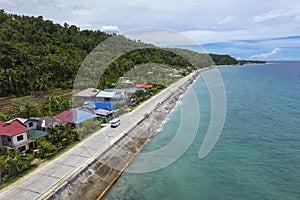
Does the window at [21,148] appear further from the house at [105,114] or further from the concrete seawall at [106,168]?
the house at [105,114]

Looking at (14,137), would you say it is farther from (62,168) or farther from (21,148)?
(62,168)

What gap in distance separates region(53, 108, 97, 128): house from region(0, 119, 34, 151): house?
135 inches

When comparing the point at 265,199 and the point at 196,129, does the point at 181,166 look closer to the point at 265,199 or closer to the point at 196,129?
the point at 265,199

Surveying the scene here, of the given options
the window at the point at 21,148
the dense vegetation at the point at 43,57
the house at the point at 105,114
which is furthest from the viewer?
the dense vegetation at the point at 43,57

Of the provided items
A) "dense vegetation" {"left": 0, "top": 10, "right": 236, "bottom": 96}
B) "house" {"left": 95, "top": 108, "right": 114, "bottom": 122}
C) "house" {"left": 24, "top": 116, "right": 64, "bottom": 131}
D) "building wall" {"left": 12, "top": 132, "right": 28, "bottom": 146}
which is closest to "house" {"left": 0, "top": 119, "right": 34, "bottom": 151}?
"building wall" {"left": 12, "top": 132, "right": 28, "bottom": 146}

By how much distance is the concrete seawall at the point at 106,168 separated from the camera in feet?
30.5

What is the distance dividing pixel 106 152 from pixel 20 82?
21.2m

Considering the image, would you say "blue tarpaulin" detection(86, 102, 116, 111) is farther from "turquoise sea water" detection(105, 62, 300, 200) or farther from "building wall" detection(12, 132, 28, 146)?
"building wall" detection(12, 132, 28, 146)

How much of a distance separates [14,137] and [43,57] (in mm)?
27572

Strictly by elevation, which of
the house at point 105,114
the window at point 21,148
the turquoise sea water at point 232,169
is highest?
the house at point 105,114

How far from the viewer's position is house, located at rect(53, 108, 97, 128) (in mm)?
15512

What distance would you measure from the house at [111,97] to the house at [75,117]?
668 centimetres

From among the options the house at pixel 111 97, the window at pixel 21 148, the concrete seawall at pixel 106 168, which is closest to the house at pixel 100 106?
the house at pixel 111 97

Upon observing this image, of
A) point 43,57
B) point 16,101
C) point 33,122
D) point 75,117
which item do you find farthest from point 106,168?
point 43,57
